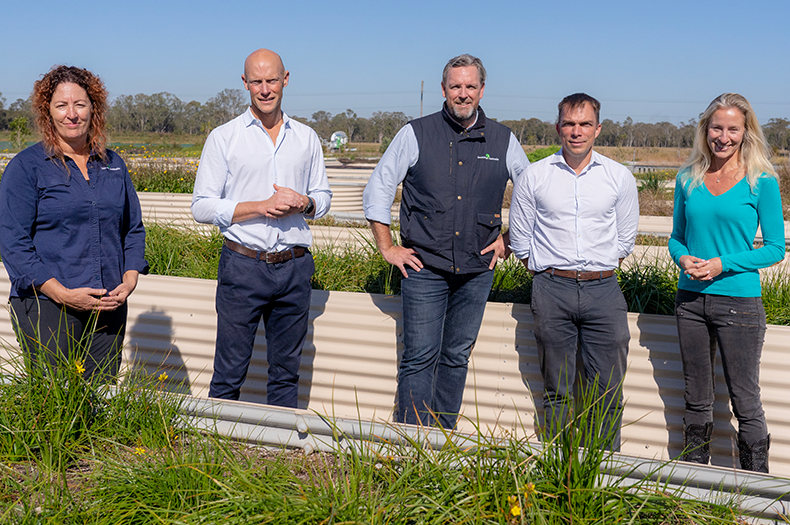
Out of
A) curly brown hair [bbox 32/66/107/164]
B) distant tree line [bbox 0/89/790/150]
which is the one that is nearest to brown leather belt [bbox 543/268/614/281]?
curly brown hair [bbox 32/66/107/164]

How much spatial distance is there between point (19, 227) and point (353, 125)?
9551cm

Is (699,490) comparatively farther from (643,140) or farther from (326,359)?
(643,140)

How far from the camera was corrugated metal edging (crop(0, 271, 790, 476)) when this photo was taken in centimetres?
358

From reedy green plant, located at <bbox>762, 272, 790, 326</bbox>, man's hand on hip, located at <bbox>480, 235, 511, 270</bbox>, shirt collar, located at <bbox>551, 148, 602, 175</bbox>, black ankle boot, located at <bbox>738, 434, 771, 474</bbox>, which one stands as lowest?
Result: black ankle boot, located at <bbox>738, 434, 771, 474</bbox>

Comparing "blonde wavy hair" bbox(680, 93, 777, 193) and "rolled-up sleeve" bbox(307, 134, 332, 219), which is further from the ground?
"blonde wavy hair" bbox(680, 93, 777, 193)

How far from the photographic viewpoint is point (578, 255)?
3.12m

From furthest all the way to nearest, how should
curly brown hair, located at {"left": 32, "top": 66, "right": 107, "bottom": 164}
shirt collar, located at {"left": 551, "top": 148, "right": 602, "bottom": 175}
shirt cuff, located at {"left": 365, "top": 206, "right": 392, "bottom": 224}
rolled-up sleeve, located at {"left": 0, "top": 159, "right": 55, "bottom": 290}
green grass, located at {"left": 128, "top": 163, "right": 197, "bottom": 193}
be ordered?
green grass, located at {"left": 128, "top": 163, "right": 197, "bottom": 193} < shirt cuff, located at {"left": 365, "top": 206, "right": 392, "bottom": 224} < shirt collar, located at {"left": 551, "top": 148, "right": 602, "bottom": 175} < curly brown hair, located at {"left": 32, "top": 66, "right": 107, "bottom": 164} < rolled-up sleeve, located at {"left": 0, "top": 159, "right": 55, "bottom": 290}

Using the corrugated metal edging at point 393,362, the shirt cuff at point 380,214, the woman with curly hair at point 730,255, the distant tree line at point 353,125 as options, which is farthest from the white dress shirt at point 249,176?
the distant tree line at point 353,125

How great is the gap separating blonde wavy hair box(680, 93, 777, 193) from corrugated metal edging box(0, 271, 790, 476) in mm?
920

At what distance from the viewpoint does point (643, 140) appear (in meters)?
87.8

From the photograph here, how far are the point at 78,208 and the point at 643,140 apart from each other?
306ft

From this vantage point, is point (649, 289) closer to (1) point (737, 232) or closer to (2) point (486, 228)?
(1) point (737, 232)

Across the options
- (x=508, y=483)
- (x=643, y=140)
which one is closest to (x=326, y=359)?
(x=508, y=483)

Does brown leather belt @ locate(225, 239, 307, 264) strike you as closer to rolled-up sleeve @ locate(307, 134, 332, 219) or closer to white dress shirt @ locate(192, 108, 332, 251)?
white dress shirt @ locate(192, 108, 332, 251)
